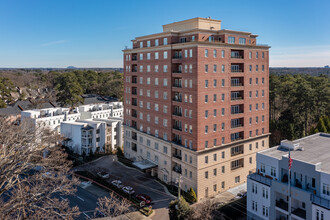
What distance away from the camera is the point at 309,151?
125 feet

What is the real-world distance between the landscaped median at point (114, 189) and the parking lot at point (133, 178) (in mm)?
1379

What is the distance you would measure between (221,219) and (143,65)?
35605mm

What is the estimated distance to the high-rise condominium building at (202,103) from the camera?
149 feet

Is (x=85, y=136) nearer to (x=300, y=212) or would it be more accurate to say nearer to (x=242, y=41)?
(x=242, y=41)

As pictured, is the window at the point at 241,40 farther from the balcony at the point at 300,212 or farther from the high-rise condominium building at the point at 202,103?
the balcony at the point at 300,212

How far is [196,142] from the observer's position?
44938 mm

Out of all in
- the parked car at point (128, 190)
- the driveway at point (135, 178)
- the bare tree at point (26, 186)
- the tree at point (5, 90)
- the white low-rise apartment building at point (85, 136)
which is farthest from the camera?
the tree at point (5, 90)

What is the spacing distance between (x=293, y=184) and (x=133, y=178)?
31930 millimetres

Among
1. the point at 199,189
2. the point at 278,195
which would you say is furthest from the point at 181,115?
the point at 278,195

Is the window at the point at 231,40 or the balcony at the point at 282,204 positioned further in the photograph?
the window at the point at 231,40

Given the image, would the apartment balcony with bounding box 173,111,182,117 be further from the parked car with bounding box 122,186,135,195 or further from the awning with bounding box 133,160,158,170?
the parked car with bounding box 122,186,135,195

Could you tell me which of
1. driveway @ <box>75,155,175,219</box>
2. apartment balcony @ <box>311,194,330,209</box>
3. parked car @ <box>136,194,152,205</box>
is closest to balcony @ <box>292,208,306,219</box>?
apartment balcony @ <box>311,194,330,209</box>

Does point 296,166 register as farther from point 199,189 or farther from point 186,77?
point 186,77

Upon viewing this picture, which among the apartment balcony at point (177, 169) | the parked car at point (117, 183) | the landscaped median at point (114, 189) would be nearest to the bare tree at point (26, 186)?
the landscaped median at point (114, 189)
